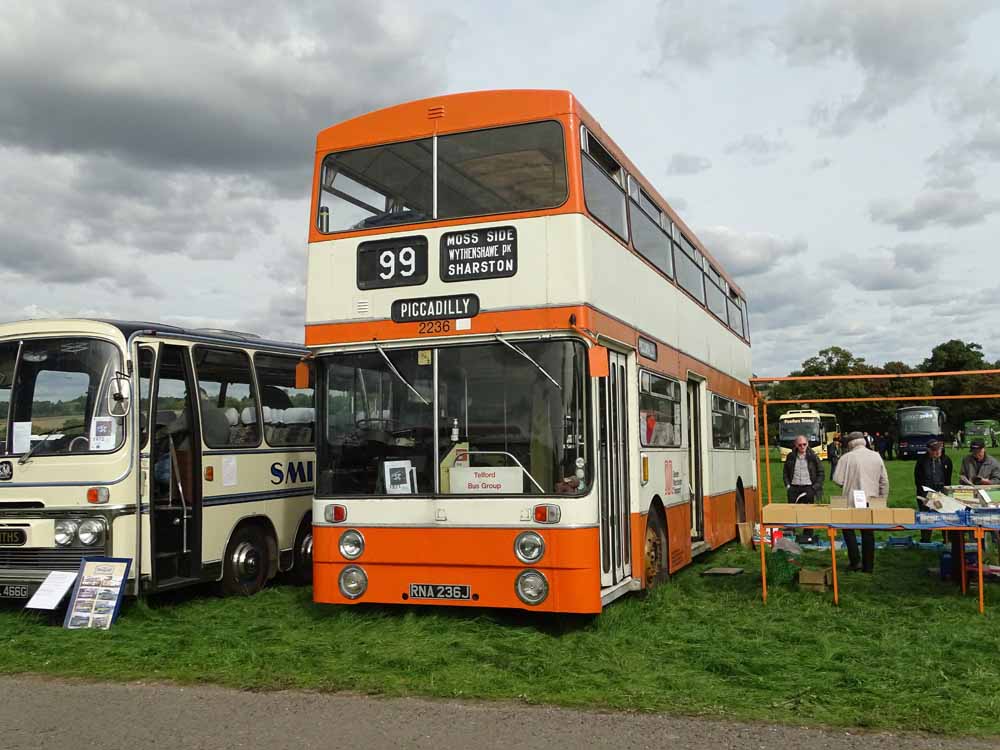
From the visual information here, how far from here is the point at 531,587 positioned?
8242 mm

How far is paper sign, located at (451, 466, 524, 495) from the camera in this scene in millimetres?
8312

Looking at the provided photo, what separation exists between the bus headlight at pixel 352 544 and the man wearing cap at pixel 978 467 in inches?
402

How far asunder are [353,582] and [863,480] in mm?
6738

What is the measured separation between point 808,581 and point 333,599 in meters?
5.16

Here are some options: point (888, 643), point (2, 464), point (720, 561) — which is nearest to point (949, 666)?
point (888, 643)

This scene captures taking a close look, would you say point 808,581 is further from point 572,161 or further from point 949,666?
point 572,161

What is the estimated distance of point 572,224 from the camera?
8.46 m

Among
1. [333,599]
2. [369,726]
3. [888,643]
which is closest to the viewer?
[369,726]

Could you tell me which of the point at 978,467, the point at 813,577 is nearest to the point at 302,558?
the point at 813,577

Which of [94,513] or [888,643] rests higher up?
[94,513]

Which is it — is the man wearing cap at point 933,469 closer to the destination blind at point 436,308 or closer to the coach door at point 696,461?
the coach door at point 696,461

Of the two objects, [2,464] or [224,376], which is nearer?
[2,464]

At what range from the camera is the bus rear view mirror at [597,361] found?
319 inches

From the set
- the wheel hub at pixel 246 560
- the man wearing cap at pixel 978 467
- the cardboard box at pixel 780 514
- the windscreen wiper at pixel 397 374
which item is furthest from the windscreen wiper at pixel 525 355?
the man wearing cap at pixel 978 467
